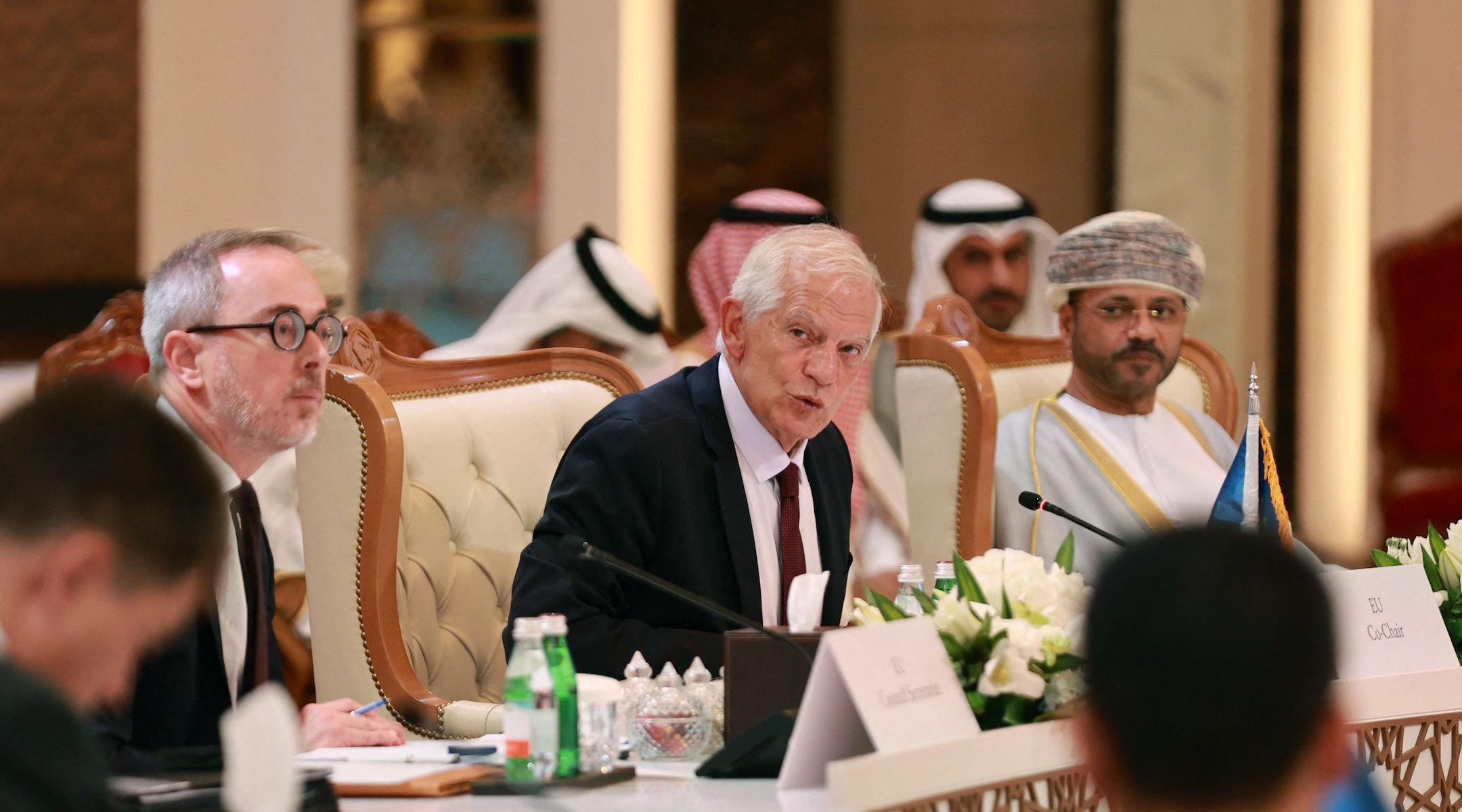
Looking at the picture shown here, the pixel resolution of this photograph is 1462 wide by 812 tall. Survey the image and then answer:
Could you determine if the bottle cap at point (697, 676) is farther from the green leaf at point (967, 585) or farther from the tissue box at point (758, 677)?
the green leaf at point (967, 585)

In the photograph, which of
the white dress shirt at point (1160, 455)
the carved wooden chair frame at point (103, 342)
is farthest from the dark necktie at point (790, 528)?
the carved wooden chair frame at point (103, 342)

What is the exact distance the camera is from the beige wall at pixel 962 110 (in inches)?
233

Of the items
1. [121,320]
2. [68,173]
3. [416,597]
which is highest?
[68,173]

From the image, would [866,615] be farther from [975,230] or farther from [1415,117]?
[1415,117]

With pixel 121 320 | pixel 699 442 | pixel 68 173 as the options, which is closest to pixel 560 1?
pixel 68 173

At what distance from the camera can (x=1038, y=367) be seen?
4.05 meters

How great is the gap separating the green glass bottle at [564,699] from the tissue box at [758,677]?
0.67ft

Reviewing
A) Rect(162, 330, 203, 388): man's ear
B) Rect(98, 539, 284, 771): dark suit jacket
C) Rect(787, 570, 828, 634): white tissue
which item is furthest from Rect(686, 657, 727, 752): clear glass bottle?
Rect(162, 330, 203, 388): man's ear

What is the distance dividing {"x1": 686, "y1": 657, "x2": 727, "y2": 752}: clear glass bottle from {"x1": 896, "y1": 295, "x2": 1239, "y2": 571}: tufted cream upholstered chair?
1.52 meters

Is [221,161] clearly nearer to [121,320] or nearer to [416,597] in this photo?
[121,320]

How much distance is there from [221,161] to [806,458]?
3256mm

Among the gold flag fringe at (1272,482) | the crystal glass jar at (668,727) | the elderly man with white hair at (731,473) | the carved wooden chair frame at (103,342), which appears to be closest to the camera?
the crystal glass jar at (668,727)

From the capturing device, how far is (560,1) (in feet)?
18.6

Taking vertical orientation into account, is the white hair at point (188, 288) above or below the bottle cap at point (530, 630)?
above
